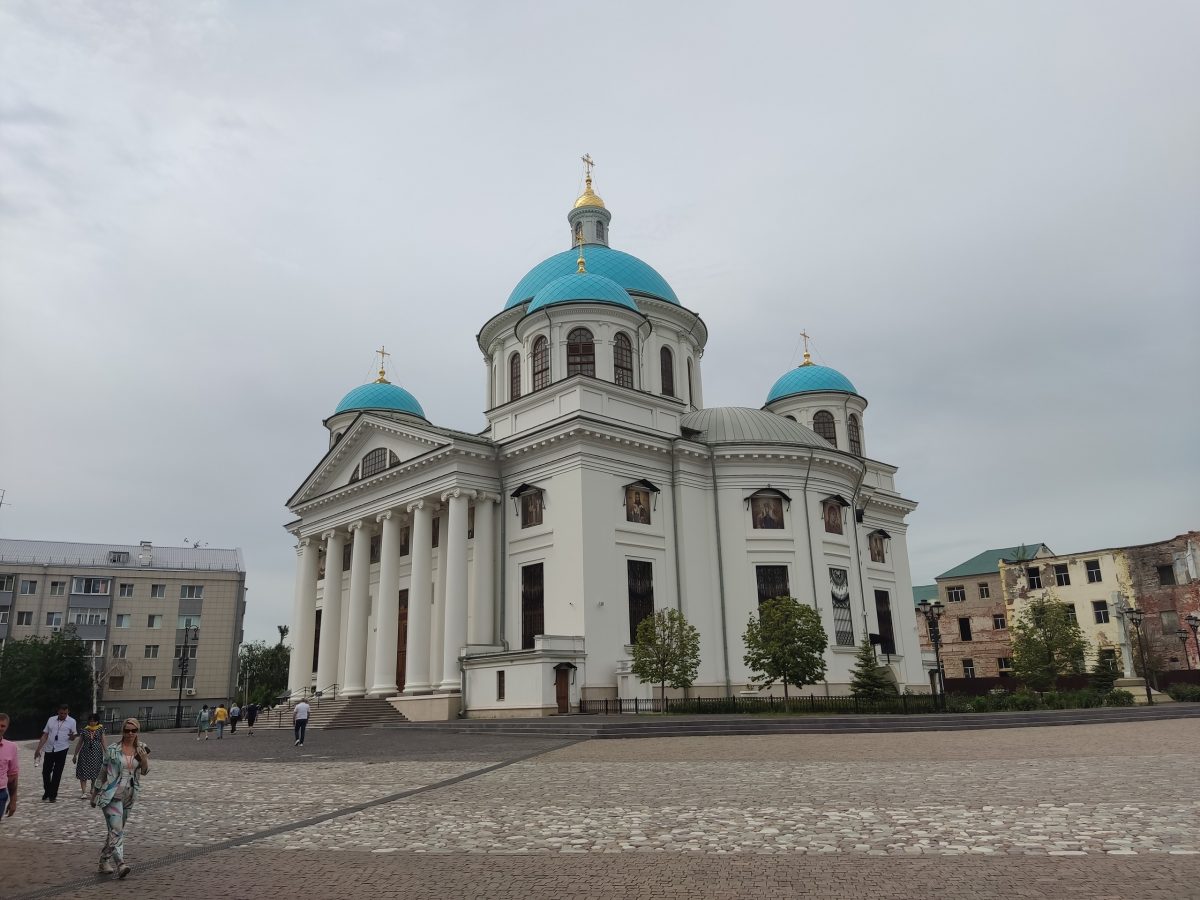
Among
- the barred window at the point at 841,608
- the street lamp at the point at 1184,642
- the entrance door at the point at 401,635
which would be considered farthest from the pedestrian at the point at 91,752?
the street lamp at the point at 1184,642

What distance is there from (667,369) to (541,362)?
7.83m

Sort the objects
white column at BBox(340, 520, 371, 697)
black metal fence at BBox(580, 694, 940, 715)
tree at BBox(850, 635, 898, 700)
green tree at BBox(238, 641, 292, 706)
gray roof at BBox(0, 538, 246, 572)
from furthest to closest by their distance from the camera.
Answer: green tree at BBox(238, 641, 292, 706), gray roof at BBox(0, 538, 246, 572), white column at BBox(340, 520, 371, 697), tree at BBox(850, 635, 898, 700), black metal fence at BBox(580, 694, 940, 715)

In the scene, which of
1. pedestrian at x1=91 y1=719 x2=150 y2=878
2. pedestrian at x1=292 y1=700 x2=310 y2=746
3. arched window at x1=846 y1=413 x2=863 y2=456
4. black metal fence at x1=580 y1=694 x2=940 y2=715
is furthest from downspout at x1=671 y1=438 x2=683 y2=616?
pedestrian at x1=91 y1=719 x2=150 y2=878

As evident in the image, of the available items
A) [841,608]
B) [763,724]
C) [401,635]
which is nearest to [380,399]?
[401,635]

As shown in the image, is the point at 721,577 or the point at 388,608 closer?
the point at 721,577

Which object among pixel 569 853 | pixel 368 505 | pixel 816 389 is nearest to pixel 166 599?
pixel 368 505

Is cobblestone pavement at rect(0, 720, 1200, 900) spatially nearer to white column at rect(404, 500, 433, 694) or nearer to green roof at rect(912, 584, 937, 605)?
white column at rect(404, 500, 433, 694)

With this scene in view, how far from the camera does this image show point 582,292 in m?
37.1

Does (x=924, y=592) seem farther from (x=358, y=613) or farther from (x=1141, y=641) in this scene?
(x=358, y=613)

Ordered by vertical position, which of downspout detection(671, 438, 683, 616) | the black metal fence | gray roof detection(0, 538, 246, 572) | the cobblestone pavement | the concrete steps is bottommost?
→ the cobblestone pavement

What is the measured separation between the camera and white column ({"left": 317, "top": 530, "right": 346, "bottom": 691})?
1618 inches

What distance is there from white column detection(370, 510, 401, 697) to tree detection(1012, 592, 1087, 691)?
2971 centimetres

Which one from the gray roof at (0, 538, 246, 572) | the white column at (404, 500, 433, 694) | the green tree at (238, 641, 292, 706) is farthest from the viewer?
the green tree at (238, 641, 292, 706)

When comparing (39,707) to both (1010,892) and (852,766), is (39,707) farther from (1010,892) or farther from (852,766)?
(1010,892)
